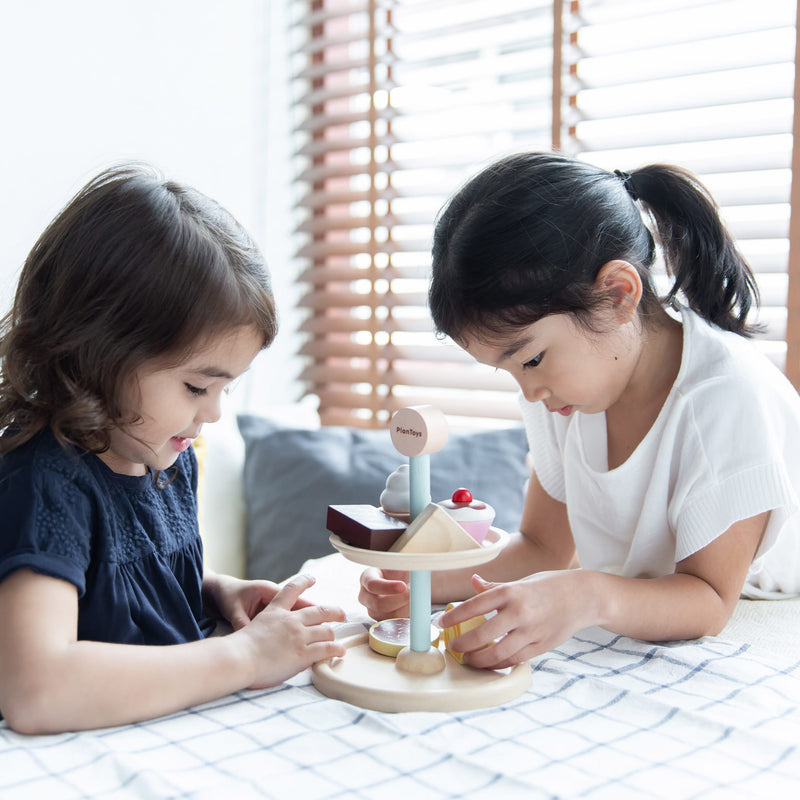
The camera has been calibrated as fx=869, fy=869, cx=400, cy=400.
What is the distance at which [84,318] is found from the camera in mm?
848

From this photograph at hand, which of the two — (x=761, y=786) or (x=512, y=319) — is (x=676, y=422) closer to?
(x=512, y=319)

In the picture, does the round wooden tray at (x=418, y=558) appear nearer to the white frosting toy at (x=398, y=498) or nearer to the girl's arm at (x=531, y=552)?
the white frosting toy at (x=398, y=498)

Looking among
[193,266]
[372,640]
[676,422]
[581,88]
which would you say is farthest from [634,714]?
[581,88]

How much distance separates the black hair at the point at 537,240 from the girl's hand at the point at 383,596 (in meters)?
0.29

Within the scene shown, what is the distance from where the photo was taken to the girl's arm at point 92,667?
2.25 ft

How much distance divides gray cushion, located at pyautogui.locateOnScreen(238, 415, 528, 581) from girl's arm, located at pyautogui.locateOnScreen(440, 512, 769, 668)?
2.55ft

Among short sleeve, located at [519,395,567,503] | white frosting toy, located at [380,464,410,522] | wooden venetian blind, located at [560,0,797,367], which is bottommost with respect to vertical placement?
short sleeve, located at [519,395,567,503]

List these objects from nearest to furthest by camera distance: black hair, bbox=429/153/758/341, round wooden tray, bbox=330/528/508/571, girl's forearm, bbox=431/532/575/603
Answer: round wooden tray, bbox=330/528/508/571 → black hair, bbox=429/153/758/341 → girl's forearm, bbox=431/532/575/603

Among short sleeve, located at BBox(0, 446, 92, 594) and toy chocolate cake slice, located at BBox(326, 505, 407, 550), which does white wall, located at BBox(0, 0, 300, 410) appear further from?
toy chocolate cake slice, located at BBox(326, 505, 407, 550)

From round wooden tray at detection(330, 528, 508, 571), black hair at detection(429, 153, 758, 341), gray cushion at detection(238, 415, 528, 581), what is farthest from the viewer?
gray cushion at detection(238, 415, 528, 581)

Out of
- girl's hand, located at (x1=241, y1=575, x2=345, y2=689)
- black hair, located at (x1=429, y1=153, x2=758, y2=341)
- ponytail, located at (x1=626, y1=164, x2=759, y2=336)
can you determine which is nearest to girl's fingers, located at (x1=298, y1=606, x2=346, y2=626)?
girl's hand, located at (x1=241, y1=575, x2=345, y2=689)

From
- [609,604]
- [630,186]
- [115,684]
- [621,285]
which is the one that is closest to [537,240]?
[621,285]

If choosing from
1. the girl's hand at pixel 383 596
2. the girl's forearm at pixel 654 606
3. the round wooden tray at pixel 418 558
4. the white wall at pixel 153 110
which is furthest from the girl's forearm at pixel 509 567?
the white wall at pixel 153 110

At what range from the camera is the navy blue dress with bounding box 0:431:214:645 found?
76 centimetres
